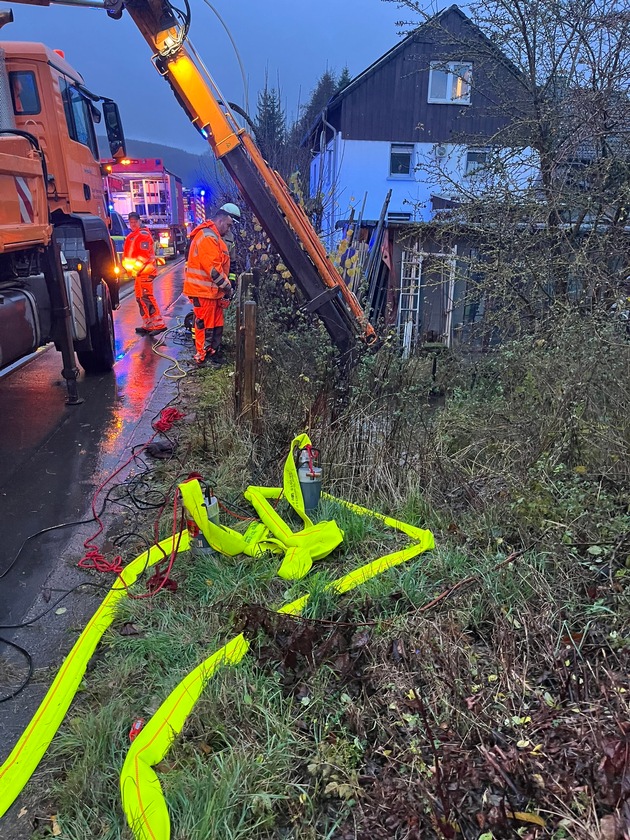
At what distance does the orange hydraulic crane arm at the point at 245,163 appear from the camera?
19.3ft

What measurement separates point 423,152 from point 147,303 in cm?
865

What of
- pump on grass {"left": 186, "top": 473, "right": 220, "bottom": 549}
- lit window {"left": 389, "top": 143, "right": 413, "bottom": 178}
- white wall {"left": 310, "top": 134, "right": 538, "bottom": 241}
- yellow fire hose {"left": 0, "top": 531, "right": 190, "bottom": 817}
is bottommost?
yellow fire hose {"left": 0, "top": 531, "right": 190, "bottom": 817}

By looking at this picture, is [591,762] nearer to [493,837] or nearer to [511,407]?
[493,837]

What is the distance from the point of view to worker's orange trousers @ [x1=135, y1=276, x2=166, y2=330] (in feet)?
30.8

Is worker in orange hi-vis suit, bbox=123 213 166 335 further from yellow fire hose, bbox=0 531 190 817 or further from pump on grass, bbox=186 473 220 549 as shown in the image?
yellow fire hose, bbox=0 531 190 817

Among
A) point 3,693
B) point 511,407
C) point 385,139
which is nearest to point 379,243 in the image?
point 511,407

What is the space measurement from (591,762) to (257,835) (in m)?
1.04

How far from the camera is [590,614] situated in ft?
8.01

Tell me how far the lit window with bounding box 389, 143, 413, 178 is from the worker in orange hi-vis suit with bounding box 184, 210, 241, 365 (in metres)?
20.0

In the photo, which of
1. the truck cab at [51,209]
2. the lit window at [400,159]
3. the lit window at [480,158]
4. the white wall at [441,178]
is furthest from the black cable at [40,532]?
the lit window at [400,159]

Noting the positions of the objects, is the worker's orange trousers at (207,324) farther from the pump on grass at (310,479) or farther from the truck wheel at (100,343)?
the pump on grass at (310,479)

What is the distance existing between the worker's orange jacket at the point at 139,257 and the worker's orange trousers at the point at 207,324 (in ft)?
8.02

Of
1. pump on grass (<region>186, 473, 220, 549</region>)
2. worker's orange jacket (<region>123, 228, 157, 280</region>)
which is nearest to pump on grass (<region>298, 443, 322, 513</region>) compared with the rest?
pump on grass (<region>186, 473, 220, 549</region>)

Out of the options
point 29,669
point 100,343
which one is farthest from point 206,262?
point 29,669
